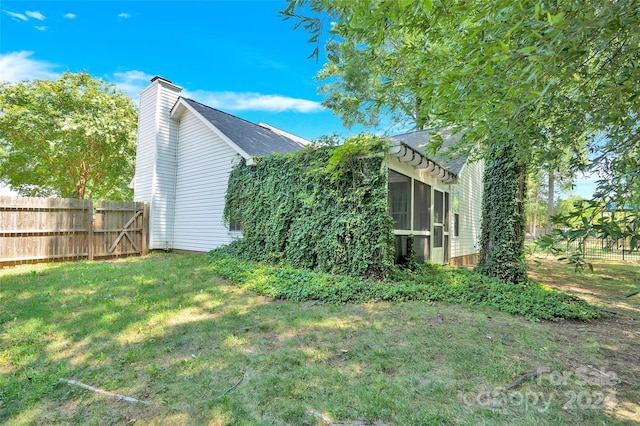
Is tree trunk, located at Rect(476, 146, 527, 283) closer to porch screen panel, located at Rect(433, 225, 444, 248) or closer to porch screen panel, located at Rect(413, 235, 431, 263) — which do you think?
porch screen panel, located at Rect(413, 235, 431, 263)

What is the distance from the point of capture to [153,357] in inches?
118

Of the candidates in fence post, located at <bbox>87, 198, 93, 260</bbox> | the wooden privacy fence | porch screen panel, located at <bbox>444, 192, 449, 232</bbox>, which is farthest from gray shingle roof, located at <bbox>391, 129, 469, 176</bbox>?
fence post, located at <bbox>87, 198, 93, 260</bbox>

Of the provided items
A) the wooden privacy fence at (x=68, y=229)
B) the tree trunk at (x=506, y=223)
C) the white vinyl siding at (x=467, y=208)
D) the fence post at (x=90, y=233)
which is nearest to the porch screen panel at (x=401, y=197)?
the tree trunk at (x=506, y=223)

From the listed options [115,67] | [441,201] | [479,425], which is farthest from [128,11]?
[479,425]

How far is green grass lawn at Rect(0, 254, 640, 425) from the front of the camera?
2.14m

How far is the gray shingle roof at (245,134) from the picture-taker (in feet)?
30.4

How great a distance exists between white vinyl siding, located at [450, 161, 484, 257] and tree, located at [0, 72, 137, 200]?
53.5 feet

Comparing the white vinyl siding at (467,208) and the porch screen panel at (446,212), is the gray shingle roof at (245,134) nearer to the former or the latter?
the porch screen panel at (446,212)

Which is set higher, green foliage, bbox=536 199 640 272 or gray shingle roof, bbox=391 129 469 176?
gray shingle roof, bbox=391 129 469 176

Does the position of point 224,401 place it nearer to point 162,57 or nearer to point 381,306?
point 381,306

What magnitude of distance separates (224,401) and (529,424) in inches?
83.7

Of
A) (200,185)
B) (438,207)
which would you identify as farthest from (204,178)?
(438,207)

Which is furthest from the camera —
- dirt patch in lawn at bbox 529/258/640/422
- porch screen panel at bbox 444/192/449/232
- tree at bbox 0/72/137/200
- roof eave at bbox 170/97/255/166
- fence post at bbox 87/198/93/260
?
tree at bbox 0/72/137/200

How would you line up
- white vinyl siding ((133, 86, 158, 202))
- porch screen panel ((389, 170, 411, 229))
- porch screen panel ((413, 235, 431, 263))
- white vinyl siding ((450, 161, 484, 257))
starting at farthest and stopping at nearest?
white vinyl siding ((450, 161, 484, 257)), white vinyl siding ((133, 86, 158, 202)), porch screen panel ((413, 235, 431, 263)), porch screen panel ((389, 170, 411, 229))
